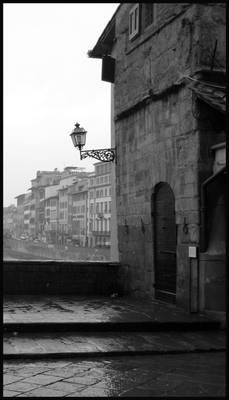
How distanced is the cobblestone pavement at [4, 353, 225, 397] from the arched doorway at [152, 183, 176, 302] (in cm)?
337

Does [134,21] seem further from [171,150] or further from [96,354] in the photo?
[96,354]

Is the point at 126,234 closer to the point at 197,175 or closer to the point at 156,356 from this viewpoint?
the point at 197,175

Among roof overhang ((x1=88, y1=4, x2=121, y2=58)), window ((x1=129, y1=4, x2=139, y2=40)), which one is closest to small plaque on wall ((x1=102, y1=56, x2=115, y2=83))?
roof overhang ((x1=88, y1=4, x2=121, y2=58))

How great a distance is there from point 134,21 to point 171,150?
3.57 metres

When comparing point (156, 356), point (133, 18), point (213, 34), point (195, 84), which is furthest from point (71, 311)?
point (133, 18)

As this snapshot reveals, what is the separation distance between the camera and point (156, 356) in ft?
19.4

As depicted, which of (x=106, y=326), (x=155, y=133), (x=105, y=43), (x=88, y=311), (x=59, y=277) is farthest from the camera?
(x=105, y=43)

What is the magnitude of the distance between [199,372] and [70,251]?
2224 inches

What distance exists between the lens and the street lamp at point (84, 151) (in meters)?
12.4

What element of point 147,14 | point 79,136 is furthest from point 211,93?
point 79,136

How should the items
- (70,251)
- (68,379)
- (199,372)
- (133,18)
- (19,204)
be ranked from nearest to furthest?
(68,379)
(199,372)
(133,18)
(70,251)
(19,204)

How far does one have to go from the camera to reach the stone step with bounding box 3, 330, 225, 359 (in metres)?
5.80

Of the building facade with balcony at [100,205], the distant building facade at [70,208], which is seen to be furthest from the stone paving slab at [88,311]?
the building facade with balcony at [100,205]

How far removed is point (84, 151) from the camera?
40.6 feet
